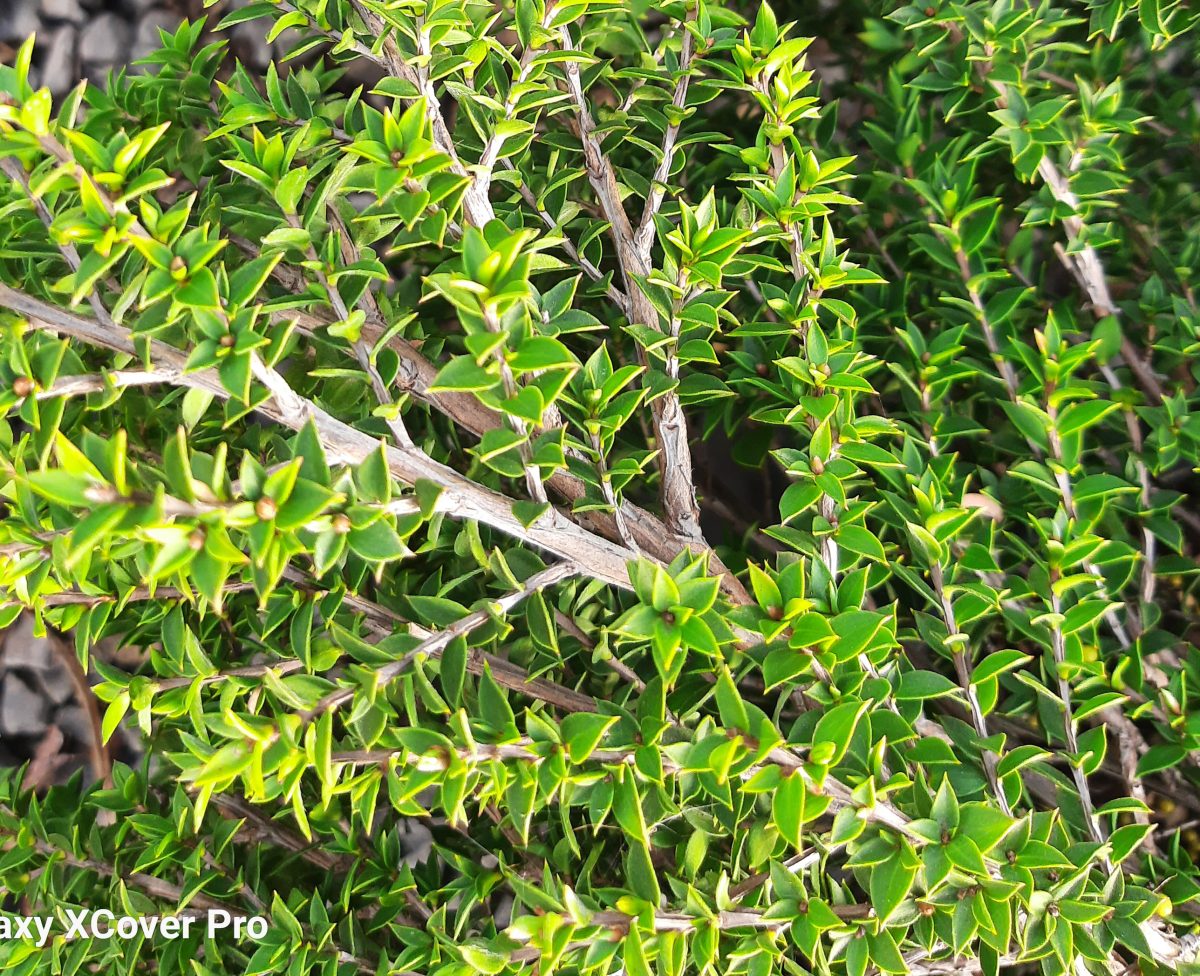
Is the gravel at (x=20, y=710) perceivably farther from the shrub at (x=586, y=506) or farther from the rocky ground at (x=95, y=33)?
the rocky ground at (x=95, y=33)

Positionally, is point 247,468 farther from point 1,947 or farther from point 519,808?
point 1,947

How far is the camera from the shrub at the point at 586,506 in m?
0.55

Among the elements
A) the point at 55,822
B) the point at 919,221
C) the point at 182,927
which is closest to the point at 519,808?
the point at 182,927

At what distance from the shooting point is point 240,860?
90 centimetres

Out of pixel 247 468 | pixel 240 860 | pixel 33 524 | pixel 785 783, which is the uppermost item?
pixel 247 468

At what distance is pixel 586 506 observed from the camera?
66 cm

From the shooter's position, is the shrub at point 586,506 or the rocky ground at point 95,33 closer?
the shrub at point 586,506

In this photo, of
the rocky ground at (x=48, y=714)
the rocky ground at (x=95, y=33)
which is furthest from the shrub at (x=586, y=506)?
the rocky ground at (x=95, y=33)

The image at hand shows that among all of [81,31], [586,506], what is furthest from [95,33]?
[586,506]

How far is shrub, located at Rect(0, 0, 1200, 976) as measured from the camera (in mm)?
546

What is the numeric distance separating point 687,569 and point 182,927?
2.06 ft

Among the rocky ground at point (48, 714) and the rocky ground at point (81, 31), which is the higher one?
the rocky ground at point (81, 31)

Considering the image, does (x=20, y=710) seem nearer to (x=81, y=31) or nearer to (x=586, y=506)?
(x=81, y=31)

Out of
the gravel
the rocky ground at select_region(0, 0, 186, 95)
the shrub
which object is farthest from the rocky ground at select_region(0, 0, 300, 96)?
the gravel
